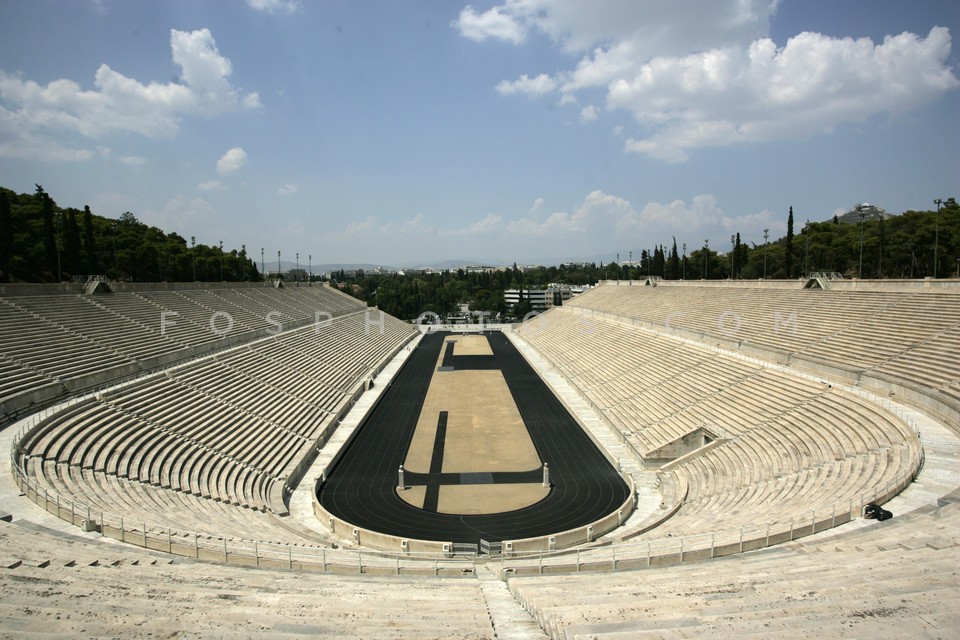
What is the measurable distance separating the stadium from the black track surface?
4.3 inches

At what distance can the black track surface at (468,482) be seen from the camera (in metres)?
14.2

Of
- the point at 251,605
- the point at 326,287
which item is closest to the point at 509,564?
the point at 251,605

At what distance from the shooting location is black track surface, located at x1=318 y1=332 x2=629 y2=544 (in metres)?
14.2

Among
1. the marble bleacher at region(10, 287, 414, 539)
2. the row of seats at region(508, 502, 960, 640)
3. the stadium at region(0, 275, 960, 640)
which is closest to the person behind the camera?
the row of seats at region(508, 502, 960, 640)

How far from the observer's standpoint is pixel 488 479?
1762 centimetres

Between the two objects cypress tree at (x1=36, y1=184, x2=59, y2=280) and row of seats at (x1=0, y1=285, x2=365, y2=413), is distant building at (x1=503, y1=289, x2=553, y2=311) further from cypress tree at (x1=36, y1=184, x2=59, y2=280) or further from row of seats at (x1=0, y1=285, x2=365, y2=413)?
cypress tree at (x1=36, y1=184, x2=59, y2=280)

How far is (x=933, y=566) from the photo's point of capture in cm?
718

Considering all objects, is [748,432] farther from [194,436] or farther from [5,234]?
[5,234]

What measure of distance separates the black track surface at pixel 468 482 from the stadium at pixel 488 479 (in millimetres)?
108

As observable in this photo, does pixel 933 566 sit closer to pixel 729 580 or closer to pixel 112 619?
pixel 729 580

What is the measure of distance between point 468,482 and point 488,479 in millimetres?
689

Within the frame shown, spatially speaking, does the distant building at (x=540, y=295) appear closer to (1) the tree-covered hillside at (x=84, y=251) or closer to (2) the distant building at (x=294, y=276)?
(2) the distant building at (x=294, y=276)

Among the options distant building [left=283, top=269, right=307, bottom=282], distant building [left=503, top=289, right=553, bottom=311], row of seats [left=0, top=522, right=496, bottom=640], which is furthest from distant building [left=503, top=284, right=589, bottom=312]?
row of seats [left=0, top=522, right=496, bottom=640]

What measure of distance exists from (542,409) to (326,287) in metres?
47.9
